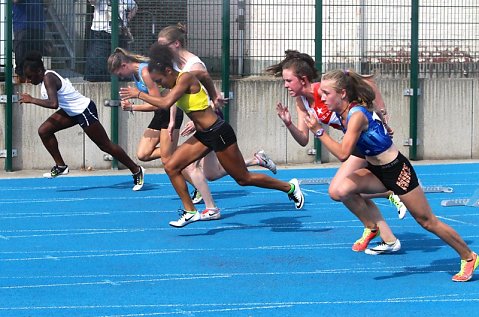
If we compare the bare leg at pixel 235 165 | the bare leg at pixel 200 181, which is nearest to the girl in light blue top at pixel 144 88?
the bare leg at pixel 200 181

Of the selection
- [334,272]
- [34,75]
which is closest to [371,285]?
[334,272]

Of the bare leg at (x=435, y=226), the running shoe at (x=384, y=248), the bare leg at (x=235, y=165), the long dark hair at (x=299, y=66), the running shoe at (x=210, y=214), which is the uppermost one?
the long dark hair at (x=299, y=66)

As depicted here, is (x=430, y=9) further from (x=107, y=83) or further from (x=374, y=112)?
(x=374, y=112)

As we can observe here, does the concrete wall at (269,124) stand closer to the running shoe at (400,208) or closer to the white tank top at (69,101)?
the white tank top at (69,101)

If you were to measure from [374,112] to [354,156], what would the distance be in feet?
3.48

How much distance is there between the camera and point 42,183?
1625cm

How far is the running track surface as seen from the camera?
28.0 ft

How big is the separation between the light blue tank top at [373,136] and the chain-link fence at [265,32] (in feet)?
29.1

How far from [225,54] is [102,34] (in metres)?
2.00

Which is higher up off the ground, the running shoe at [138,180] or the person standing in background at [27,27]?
the person standing in background at [27,27]

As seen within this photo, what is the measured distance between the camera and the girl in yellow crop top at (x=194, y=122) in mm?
11320

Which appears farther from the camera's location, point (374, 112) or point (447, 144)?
point (447, 144)

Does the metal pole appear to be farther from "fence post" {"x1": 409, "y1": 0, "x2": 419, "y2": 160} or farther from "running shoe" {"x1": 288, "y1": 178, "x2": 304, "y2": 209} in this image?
"running shoe" {"x1": 288, "y1": 178, "x2": 304, "y2": 209}

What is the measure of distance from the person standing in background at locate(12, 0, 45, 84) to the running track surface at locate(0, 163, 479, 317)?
10.1 ft
